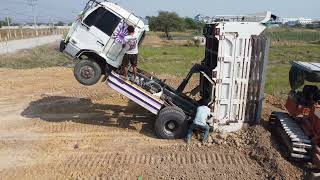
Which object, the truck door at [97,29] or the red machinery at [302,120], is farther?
the truck door at [97,29]

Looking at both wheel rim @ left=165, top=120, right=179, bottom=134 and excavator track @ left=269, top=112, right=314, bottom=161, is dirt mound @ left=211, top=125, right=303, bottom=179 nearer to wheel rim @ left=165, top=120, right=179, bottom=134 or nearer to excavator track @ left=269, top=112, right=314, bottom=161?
excavator track @ left=269, top=112, right=314, bottom=161

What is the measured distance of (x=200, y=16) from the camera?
38.0ft

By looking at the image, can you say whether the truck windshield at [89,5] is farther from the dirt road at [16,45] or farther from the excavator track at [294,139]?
the dirt road at [16,45]

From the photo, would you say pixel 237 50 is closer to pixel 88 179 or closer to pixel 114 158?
pixel 114 158

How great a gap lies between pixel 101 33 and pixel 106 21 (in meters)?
0.34

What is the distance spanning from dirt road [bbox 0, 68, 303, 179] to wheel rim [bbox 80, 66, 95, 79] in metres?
1.50

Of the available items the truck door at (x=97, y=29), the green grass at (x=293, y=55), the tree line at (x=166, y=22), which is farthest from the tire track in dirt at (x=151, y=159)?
the tree line at (x=166, y=22)

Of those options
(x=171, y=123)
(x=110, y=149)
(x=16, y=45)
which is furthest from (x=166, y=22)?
(x=110, y=149)

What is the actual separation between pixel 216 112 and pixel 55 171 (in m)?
4.11

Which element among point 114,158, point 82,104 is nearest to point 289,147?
point 114,158

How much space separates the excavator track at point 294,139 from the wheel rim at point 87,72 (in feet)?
16.1

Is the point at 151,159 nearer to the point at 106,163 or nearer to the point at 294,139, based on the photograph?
the point at 106,163

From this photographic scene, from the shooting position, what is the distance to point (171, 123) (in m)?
10.2

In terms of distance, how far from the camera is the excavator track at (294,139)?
324 inches
